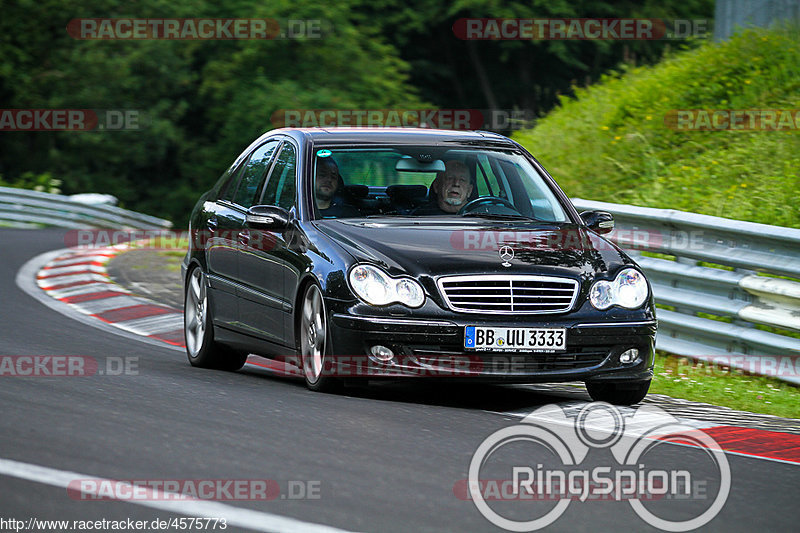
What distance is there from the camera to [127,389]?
8359 mm

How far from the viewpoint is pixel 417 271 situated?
810 cm

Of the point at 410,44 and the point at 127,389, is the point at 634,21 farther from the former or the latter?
the point at 127,389

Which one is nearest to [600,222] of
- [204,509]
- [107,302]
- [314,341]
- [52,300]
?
[314,341]

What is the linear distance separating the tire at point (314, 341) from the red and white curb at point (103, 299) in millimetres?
3556

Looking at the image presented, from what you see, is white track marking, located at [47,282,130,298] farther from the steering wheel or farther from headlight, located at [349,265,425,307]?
headlight, located at [349,265,425,307]

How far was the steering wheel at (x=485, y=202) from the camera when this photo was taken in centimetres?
928

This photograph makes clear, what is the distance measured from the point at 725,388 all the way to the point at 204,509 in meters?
5.26

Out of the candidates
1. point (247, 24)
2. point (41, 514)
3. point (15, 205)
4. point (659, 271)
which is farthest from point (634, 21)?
point (41, 514)

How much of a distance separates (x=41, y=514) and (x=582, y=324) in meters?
3.83

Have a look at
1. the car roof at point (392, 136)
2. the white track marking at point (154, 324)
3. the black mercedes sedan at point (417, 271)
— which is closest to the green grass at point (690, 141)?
the car roof at point (392, 136)

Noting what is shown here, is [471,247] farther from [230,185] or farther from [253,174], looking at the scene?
[230,185]

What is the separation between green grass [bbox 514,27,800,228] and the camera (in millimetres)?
14234

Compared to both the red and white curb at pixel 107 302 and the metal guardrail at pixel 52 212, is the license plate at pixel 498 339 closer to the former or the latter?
the red and white curb at pixel 107 302

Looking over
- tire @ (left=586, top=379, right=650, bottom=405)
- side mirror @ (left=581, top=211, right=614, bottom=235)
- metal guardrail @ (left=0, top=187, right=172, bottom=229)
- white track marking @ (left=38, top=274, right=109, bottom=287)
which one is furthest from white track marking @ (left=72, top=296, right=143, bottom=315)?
metal guardrail @ (left=0, top=187, right=172, bottom=229)
